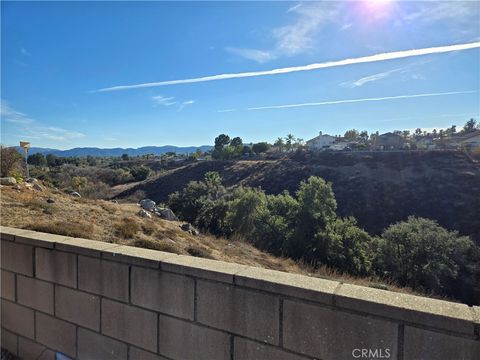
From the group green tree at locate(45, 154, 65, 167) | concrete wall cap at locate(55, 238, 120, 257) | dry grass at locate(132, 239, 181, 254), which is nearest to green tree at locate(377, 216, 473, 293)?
dry grass at locate(132, 239, 181, 254)

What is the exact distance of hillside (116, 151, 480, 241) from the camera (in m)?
32.5

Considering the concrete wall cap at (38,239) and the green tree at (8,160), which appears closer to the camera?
the concrete wall cap at (38,239)

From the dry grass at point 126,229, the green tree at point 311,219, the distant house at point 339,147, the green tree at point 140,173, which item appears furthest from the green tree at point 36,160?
the dry grass at point 126,229

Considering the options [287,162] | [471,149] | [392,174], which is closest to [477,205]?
[392,174]

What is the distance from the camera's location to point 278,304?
5.48 feet

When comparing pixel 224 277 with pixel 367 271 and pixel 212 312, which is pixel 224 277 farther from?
pixel 367 271

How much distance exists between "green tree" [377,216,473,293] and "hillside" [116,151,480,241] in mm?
11952

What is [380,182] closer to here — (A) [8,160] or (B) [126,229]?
(A) [8,160]

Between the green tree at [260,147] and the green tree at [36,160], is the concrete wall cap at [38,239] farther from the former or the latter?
the green tree at [260,147]

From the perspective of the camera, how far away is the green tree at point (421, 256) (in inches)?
627

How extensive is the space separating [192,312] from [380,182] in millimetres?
41795

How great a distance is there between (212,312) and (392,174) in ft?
147

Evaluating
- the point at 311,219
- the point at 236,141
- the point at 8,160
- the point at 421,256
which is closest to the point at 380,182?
the point at 311,219

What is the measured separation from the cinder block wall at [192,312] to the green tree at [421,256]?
15.7 m
